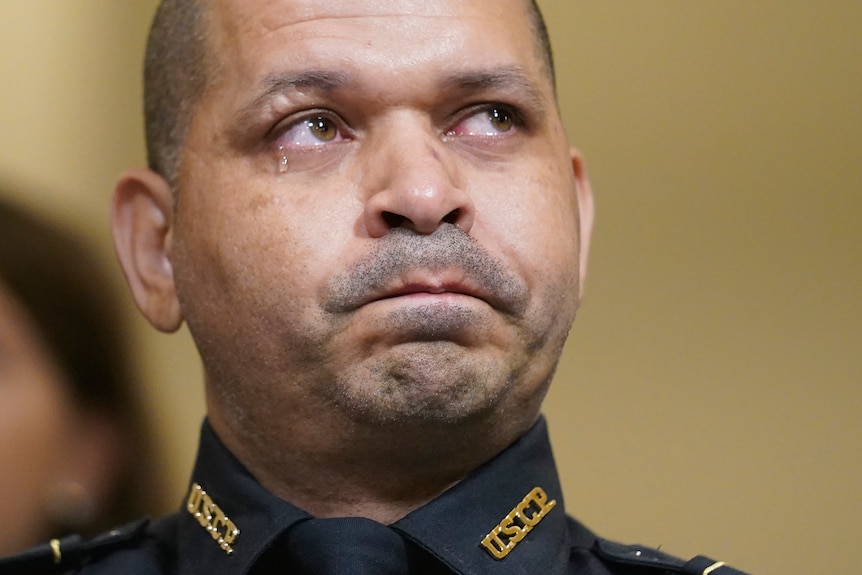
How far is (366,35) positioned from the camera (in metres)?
0.93

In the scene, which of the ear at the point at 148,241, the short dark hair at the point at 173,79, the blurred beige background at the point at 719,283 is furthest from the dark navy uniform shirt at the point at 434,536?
the blurred beige background at the point at 719,283

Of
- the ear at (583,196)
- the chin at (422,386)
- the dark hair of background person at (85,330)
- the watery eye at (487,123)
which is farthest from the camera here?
the dark hair of background person at (85,330)

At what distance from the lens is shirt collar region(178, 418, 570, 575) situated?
92 cm

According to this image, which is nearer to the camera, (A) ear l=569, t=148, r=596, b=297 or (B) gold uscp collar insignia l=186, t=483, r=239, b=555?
(B) gold uscp collar insignia l=186, t=483, r=239, b=555

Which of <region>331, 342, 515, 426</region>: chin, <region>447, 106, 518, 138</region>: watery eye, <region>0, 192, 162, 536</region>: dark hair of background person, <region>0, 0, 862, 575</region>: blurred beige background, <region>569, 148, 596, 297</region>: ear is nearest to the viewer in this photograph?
<region>331, 342, 515, 426</region>: chin

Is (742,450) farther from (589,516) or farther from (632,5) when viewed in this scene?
(632,5)

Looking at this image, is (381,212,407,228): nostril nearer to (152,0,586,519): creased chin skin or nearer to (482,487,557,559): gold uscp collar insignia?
(152,0,586,519): creased chin skin

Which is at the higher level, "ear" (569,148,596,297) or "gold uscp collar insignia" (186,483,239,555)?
"ear" (569,148,596,297)

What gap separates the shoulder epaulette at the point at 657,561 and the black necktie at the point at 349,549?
19cm

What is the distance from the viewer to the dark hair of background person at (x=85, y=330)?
146cm

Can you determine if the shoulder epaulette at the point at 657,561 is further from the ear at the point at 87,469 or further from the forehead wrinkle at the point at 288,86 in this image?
the ear at the point at 87,469

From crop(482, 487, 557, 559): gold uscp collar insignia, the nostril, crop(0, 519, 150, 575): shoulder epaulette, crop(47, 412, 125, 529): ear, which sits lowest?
crop(47, 412, 125, 529): ear

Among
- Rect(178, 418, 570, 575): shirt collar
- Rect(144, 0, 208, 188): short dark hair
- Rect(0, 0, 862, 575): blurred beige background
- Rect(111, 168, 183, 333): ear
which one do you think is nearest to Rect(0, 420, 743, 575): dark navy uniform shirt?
Rect(178, 418, 570, 575): shirt collar

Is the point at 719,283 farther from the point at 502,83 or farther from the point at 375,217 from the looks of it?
the point at 375,217
